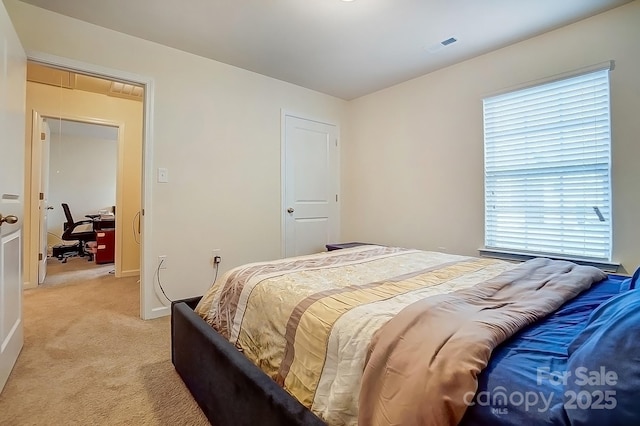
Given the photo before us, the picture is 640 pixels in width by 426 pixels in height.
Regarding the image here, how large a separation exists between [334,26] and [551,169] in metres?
2.13

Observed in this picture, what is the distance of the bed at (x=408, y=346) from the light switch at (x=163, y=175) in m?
1.52

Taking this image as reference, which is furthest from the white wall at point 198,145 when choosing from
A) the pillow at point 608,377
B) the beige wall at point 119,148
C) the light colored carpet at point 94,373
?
the pillow at point 608,377

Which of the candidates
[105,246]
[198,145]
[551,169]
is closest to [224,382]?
[198,145]

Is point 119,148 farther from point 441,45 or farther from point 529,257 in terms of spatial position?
point 529,257

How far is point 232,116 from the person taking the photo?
3.20 meters

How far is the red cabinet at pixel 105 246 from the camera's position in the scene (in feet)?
16.9

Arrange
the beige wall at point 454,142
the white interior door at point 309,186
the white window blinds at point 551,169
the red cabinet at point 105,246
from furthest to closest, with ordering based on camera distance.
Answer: the red cabinet at point 105,246 → the white interior door at point 309,186 → the white window blinds at point 551,169 → the beige wall at point 454,142

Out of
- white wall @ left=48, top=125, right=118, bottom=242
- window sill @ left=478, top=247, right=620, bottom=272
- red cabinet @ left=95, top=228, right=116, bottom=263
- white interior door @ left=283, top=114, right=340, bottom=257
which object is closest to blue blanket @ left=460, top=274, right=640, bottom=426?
window sill @ left=478, top=247, right=620, bottom=272

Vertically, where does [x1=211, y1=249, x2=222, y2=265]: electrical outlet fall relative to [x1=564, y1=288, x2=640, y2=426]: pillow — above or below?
below

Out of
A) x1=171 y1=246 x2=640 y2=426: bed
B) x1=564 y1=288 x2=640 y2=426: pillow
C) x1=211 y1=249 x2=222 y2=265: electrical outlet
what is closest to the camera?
x1=564 y1=288 x2=640 y2=426: pillow

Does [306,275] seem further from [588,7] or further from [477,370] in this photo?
[588,7]

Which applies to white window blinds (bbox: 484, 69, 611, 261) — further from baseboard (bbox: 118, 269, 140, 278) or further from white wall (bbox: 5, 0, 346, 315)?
baseboard (bbox: 118, 269, 140, 278)

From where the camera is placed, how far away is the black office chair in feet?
18.2

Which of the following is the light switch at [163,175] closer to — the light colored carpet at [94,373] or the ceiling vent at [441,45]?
the light colored carpet at [94,373]
